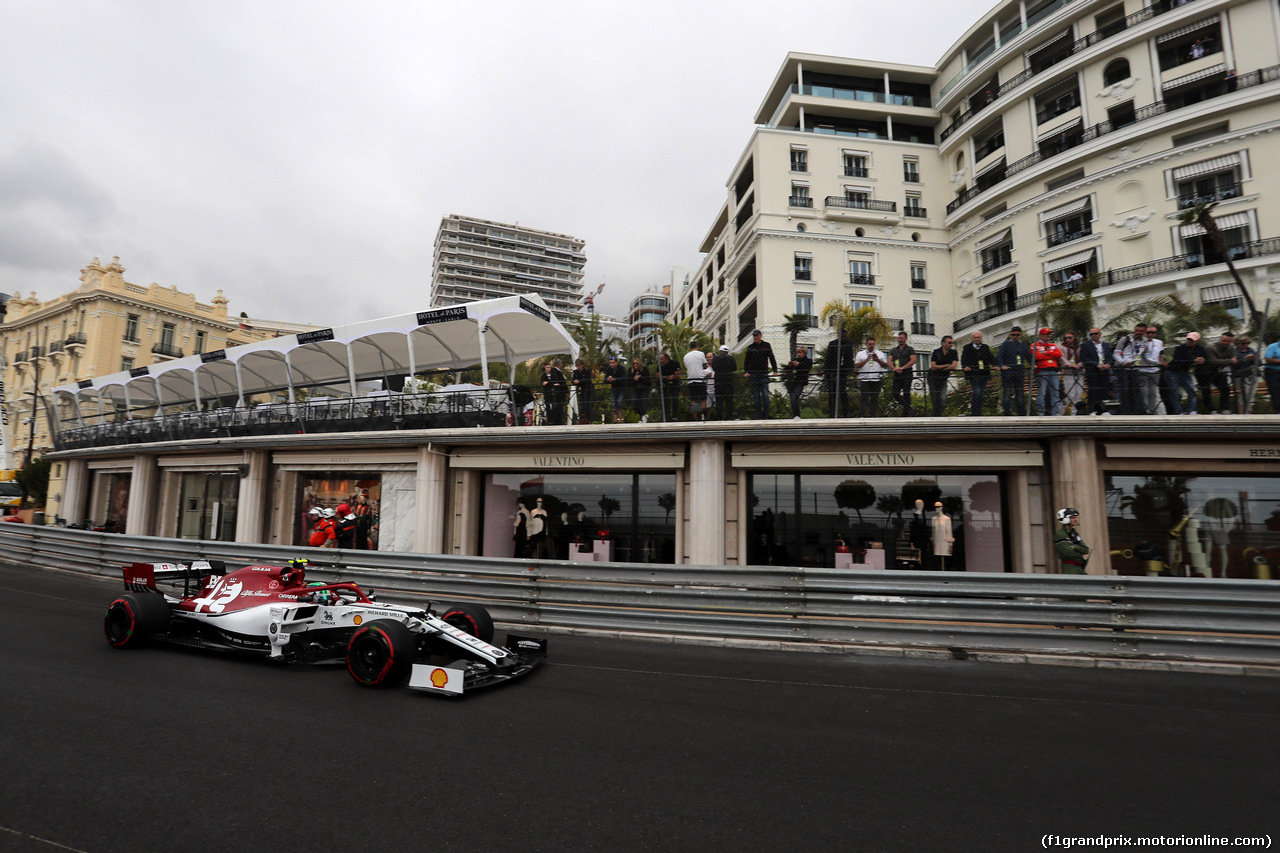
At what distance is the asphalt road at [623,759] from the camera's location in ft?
10.4

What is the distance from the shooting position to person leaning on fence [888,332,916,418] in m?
10.0

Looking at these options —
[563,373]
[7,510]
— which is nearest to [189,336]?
[7,510]

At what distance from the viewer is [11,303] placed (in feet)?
190

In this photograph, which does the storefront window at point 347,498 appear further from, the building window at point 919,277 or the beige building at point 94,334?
the beige building at point 94,334

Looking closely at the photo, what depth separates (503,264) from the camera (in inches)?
Result: 4870

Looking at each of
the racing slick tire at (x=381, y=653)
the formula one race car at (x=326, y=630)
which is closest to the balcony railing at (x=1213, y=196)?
the formula one race car at (x=326, y=630)

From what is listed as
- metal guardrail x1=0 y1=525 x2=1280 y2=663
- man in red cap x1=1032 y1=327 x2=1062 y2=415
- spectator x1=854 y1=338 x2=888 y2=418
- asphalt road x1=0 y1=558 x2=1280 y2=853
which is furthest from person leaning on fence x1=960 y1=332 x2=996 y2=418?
asphalt road x1=0 y1=558 x2=1280 y2=853

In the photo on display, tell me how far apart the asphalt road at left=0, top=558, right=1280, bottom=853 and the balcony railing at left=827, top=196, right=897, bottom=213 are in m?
40.5

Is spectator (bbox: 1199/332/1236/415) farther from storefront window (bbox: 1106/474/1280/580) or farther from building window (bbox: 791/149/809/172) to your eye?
building window (bbox: 791/149/809/172)

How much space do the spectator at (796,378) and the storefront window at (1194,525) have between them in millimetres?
5324

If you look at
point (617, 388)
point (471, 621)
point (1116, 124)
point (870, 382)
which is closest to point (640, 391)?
point (617, 388)

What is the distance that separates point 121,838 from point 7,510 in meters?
43.4

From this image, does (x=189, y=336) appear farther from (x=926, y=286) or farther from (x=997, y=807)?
(x=997, y=807)

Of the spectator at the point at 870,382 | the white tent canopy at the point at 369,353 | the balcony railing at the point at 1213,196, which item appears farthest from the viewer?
the balcony railing at the point at 1213,196
